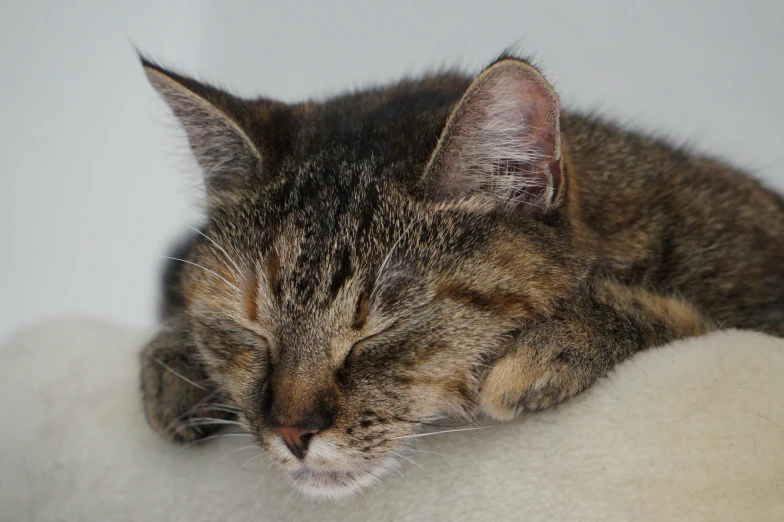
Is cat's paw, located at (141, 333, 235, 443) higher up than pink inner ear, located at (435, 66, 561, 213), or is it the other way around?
pink inner ear, located at (435, 66, 561, 213)

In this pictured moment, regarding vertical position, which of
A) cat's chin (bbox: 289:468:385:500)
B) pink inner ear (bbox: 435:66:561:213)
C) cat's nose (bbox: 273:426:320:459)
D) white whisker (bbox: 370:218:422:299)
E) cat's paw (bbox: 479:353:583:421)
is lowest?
cat's chin (bbox: 289:468:385:500)

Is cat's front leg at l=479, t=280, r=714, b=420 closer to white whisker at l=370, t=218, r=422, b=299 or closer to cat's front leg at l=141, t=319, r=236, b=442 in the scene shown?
white whisker at l=370, t=218, r=422, b=299

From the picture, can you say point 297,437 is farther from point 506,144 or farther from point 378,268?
point 506,144

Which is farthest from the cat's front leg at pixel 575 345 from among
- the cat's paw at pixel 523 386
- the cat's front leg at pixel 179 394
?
the cat's front leg at pixel 179 394

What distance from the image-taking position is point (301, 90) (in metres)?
2.23

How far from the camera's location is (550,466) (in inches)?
36.6

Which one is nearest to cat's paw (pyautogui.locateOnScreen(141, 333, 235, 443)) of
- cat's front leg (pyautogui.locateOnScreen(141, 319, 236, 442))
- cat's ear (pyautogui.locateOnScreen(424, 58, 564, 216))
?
cat's front leg (pyautogui.locateOnScreen(141, 319, 236, 442))

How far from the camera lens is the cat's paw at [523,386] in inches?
37.3

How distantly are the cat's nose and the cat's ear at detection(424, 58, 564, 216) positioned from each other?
35 cm

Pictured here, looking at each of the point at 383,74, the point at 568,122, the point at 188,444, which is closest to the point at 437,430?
the point at 188,444

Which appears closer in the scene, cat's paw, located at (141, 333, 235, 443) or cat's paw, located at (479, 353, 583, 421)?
cat's paw, located at (479, 353, 583, 421)

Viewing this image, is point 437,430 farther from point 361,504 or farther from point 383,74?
point 383,74

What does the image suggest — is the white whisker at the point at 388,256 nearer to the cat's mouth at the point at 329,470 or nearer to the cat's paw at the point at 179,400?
the cat's mouth at the point at 329,470

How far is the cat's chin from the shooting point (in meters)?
0.95
